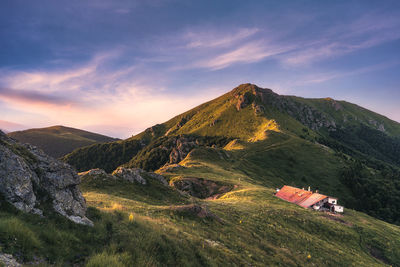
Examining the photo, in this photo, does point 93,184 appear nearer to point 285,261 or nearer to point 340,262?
point 285,261

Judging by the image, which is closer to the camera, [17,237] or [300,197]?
[17,237]

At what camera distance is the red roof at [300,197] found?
217 feet

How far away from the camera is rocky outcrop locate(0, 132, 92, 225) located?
389 inches

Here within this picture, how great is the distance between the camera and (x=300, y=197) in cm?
7088

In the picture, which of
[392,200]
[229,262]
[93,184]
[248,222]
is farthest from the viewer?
[392,200]

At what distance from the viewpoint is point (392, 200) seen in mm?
121062

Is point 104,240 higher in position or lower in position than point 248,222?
higher

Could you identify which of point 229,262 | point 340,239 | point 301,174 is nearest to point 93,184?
point 229,262

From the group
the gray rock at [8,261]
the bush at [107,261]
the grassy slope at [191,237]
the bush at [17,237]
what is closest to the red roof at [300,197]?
the grassy slope at [191,237]

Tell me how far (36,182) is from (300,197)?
7631 cm

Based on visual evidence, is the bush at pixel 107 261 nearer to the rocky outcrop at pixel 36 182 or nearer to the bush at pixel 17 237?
the bush at pixel 17 237

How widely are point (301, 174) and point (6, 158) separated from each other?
13823 centimetres

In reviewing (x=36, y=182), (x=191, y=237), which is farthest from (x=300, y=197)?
(x=36, y=182)

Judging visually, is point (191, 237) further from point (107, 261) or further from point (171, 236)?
point (107, 261)
